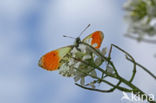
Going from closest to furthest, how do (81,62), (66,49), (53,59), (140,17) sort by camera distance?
(140,17) < (81,62) < (66,49) < (53,59)

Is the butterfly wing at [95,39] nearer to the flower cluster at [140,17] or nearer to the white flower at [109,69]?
the white flower at [109,69]

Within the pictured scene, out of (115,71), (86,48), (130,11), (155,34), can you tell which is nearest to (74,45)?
(86,48)

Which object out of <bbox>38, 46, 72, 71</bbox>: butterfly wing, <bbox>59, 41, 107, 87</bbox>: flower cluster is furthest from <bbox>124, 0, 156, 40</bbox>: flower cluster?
<bbox>38, 46, 72, 71</bbox>: butterfly wing

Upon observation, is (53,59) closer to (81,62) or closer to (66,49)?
(66,49)

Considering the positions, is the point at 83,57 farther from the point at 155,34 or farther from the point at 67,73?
the point at 155,34

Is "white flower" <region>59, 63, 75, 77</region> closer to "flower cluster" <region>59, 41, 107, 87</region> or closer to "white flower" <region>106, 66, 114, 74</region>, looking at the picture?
"flower cluster" <region>59, 41, 107, 87</region>

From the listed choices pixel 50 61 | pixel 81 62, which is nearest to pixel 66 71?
pixel 81 62

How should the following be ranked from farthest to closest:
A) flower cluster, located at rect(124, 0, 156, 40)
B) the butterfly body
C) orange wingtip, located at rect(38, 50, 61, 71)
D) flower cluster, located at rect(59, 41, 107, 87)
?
orange wingtip, located at rect(38, 50, 61, 71)
the butterfly body
flower cluster, located at rect(59, 41, 107, 87)
flower cluster, located at rect(124, 0, 156, 40)
